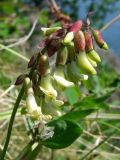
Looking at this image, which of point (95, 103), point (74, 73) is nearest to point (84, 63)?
point (74, 73)

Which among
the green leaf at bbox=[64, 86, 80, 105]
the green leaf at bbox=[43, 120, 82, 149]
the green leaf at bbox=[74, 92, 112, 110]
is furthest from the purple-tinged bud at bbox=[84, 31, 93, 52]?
the green leaf at bbox=[64, 86, 80, 105]

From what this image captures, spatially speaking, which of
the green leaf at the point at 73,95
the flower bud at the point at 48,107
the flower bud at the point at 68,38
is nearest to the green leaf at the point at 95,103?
the green leaf at the point at 73,95

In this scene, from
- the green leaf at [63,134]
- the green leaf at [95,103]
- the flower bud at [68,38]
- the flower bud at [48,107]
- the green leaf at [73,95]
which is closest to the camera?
the flower bud at [68,38]

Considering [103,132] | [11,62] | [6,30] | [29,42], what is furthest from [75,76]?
[29,42]

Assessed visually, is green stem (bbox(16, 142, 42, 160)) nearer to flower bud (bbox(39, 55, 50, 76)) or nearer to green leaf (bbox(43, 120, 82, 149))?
green leaf (bbox(43, 120, 82, 149))

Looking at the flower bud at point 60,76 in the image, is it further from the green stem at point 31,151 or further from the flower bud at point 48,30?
the green stem at point 31,151

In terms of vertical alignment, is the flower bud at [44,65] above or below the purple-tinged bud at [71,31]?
below
